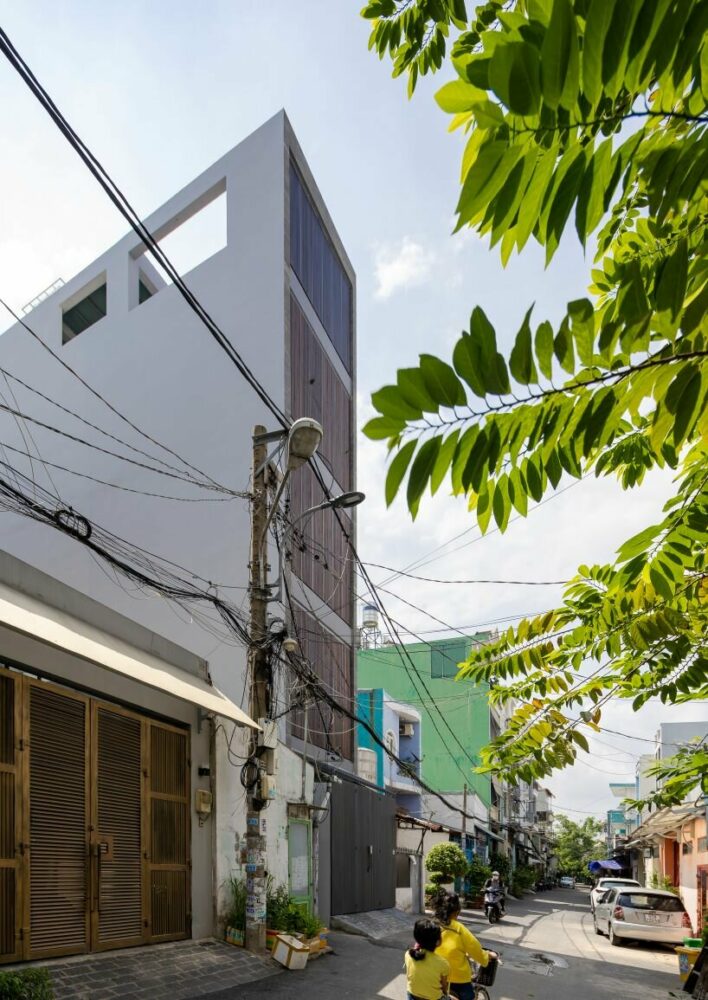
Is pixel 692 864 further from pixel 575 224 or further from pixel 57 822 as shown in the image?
pixel 575 224

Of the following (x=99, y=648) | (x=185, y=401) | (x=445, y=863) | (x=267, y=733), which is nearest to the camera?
(x=99, y=648)

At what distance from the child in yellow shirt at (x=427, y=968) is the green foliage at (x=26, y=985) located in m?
3.25

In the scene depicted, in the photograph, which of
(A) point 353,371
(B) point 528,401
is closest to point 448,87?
(B) point 528,401

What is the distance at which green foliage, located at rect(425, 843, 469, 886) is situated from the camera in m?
30.8

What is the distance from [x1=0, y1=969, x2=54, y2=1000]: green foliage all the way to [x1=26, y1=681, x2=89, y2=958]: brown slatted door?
1411 millimetres

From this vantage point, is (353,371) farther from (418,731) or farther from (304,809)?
(418,731)

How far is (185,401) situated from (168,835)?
14.6 metres

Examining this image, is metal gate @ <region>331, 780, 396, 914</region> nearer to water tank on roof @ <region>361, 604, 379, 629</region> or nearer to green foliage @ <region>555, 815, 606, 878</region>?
water tank on roof @ <region>361, 604, 379, 629</region>

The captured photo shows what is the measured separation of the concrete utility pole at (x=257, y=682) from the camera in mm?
12188

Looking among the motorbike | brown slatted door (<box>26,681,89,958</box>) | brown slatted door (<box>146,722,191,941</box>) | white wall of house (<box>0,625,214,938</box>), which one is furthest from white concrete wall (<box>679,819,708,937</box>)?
brown slatted door (<box>26,681,89,958</box>)

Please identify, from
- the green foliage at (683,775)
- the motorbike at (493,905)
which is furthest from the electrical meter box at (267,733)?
the motorbike at (493,905)

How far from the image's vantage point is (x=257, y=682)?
12867 mm

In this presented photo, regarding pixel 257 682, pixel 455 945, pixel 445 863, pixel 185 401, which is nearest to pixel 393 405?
pixel 455 945

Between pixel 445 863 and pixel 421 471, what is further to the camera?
pixel 445 863
